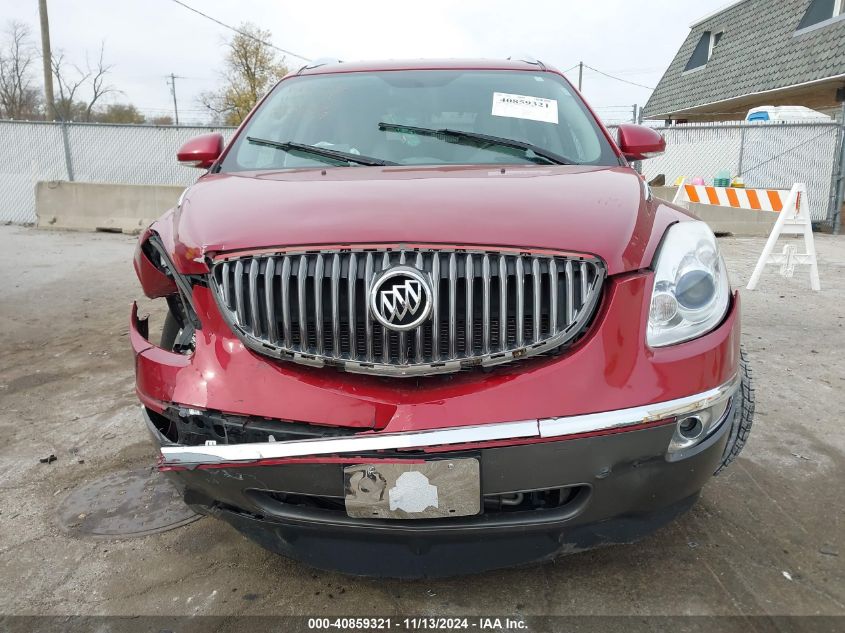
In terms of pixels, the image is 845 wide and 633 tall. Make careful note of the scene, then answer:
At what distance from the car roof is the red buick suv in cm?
153

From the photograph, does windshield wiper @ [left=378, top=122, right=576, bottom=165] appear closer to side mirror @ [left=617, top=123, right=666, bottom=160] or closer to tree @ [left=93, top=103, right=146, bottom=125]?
side mirror @ [left=617, top=123, right=666, bottom=160]

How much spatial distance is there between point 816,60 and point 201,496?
17.9 meters

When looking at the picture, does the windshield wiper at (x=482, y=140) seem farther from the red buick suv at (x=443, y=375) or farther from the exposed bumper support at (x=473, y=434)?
the exposed bumper support at (x=473, y=434)

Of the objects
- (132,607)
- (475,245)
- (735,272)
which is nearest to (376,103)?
(475,245)

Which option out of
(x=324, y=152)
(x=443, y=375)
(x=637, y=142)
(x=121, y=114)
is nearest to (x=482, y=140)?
(x=324, y=152)

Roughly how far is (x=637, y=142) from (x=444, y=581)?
6.63 ft

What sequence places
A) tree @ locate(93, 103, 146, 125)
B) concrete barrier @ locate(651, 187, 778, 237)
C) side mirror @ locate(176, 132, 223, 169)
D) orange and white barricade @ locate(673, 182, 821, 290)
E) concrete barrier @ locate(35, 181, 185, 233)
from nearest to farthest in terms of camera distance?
side mirror @ locate(176, 132, 223, 169)
orange and white barricade @ locate(673, 182, 821, 290)
concrete barrier @ locate(35, 181, 185, 233)
concrete barrier @ locate(651, 187, 778, 237)
tree @ locate(93, 103, 146, 125)

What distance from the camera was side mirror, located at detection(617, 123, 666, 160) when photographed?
9.71 feet

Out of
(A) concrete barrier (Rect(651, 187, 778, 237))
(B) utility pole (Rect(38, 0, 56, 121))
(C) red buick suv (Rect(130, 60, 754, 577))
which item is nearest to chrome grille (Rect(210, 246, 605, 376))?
(C) red buick suv (Rect(130, 60, 754, 577))

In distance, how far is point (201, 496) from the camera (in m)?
1.89

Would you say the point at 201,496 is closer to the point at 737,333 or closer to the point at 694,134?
the point at 737,333

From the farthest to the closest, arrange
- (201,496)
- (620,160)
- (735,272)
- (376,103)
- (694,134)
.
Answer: (694,134)
(735,272)
(376,103)
(620,160)
(201,496)

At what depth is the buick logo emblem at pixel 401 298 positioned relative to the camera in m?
1.66

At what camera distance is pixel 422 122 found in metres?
2.87
